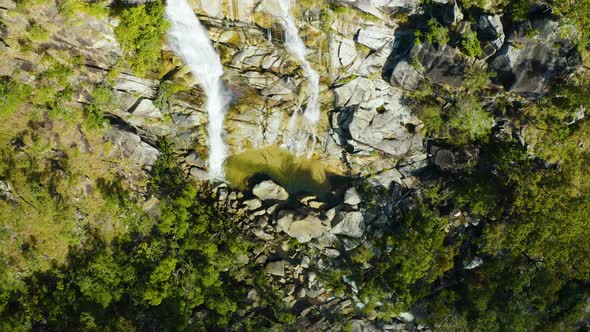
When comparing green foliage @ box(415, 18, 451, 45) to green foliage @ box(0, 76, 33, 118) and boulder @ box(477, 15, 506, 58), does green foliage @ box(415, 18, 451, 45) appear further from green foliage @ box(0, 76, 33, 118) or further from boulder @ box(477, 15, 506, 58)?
green foliage @ box(0, 76, 33, 118)

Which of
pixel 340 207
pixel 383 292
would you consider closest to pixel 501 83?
pixel 340 207

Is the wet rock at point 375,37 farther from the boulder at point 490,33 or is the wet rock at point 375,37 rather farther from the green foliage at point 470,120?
the green foliage at point 470,120

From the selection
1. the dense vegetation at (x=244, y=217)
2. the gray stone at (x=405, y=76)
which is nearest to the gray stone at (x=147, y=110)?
the dense vegetation at (x=244, y=217)

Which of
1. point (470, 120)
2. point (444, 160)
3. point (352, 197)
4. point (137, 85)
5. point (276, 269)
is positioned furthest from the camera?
point (352, 197)

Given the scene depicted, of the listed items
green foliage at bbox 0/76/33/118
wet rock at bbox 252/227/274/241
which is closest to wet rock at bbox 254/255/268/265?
wet rock at bbox 252/227/274/241

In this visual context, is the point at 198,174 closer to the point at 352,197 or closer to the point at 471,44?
the point at 352,197

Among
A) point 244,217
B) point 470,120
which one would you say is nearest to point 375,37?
point 470,120

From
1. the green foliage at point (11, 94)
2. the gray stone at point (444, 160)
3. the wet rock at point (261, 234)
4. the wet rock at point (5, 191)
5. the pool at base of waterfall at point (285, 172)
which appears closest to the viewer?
the green foliage at point (11, 94)
